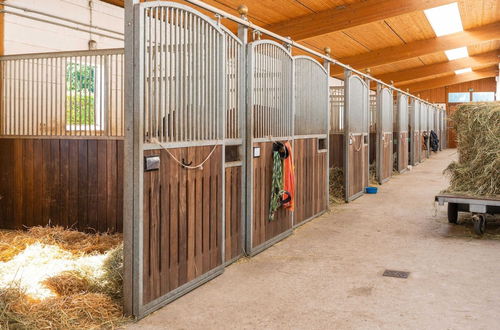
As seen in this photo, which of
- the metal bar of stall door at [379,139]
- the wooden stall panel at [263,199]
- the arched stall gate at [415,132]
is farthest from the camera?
the arched stall gate at [415,132]

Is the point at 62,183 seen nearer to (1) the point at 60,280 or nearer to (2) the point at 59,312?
(1) the point at 60,280

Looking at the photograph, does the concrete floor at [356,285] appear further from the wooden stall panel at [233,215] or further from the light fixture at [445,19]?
the light fixture at [445,19]

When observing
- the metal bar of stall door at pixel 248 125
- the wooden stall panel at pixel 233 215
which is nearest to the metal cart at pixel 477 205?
the metal bar of stall door at pixel 248 125

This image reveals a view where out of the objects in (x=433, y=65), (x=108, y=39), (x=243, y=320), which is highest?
(x=433, y=65)

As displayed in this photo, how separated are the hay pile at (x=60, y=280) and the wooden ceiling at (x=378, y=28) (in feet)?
13.9

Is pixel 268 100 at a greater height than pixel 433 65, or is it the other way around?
pixel 433 65

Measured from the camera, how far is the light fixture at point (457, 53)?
53.7 feet

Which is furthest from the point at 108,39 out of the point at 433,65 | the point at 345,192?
the point at 433,65

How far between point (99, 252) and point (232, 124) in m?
1.34

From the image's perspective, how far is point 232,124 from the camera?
3.70 metres

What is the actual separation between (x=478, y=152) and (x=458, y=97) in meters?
20.8

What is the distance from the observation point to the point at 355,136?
7.14 meters

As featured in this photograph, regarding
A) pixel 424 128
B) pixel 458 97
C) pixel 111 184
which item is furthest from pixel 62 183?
pixel 458 97

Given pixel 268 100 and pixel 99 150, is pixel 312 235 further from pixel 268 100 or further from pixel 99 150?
pixel 99 150
